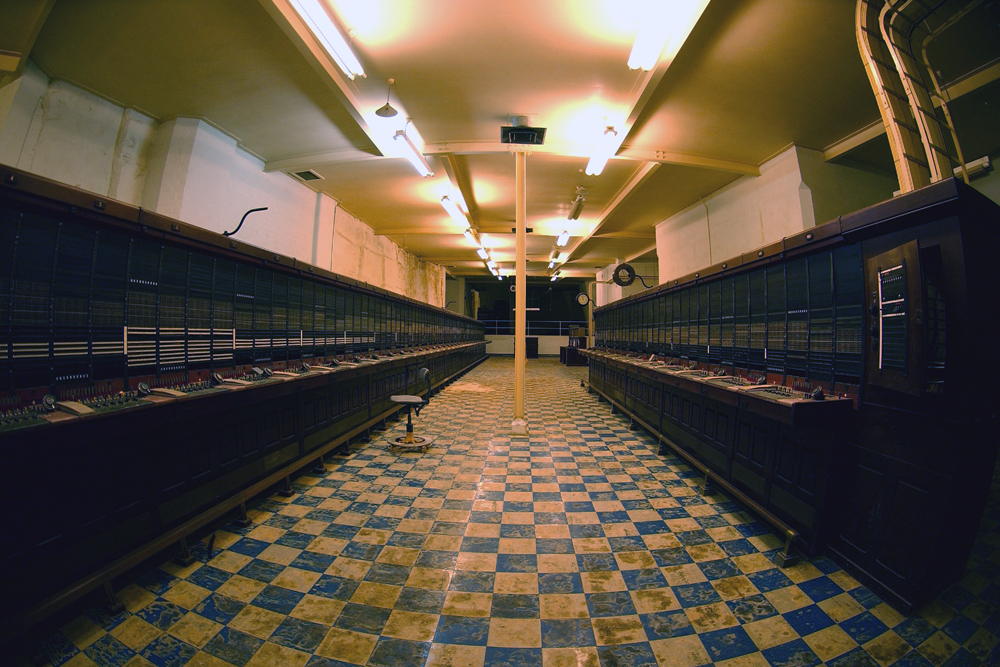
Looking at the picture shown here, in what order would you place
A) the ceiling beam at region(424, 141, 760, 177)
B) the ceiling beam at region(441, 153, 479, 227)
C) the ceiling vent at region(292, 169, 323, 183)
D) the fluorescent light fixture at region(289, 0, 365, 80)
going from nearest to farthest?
the fluorescent light fixture at region(289, 0, 365, 80)
the ceiling beam at region(424, 141, 760, 177)
the ceiling beam at region(441, 153, 479, 227)
the ceiling vent at region(292, 169, 323, 183)

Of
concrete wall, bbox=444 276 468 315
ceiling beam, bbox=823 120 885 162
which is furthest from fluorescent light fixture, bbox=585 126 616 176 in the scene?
concrete wall, bbox=444 276 468 315

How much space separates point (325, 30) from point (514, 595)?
14.3ft

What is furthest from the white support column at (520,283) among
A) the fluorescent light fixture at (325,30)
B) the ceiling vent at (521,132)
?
the fluorescent light fixture at (325,30)

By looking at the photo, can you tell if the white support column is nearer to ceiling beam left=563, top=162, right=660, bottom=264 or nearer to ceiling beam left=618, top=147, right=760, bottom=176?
ceiling beam left=618, top=147, right=760, bottom=176

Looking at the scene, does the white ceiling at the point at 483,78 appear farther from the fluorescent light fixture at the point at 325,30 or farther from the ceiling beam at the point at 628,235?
the ceiling beam at the point at 628,235

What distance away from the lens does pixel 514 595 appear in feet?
5.97

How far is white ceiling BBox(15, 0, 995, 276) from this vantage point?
3000 mm

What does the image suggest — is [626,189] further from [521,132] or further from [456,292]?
[456,292]

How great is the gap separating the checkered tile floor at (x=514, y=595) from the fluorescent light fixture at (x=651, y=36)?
399cm

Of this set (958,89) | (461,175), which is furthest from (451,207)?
(958,89)

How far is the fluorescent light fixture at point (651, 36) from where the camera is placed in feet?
8.71

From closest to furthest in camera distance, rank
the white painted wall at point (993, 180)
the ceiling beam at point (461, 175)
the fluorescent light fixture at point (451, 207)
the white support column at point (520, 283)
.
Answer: the white painted wall at point (993, 180) < the white support column at point (520, 283) < the ceiling beam at point (461, 175) < the fluorescent light fixture at point (451, 207)

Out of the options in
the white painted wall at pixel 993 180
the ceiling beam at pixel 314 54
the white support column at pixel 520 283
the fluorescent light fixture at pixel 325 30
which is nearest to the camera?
the fluorescent light fixture at pixel 325 30

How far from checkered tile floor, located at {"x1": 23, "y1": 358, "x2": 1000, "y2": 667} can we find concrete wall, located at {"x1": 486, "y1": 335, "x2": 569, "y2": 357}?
18.2m
